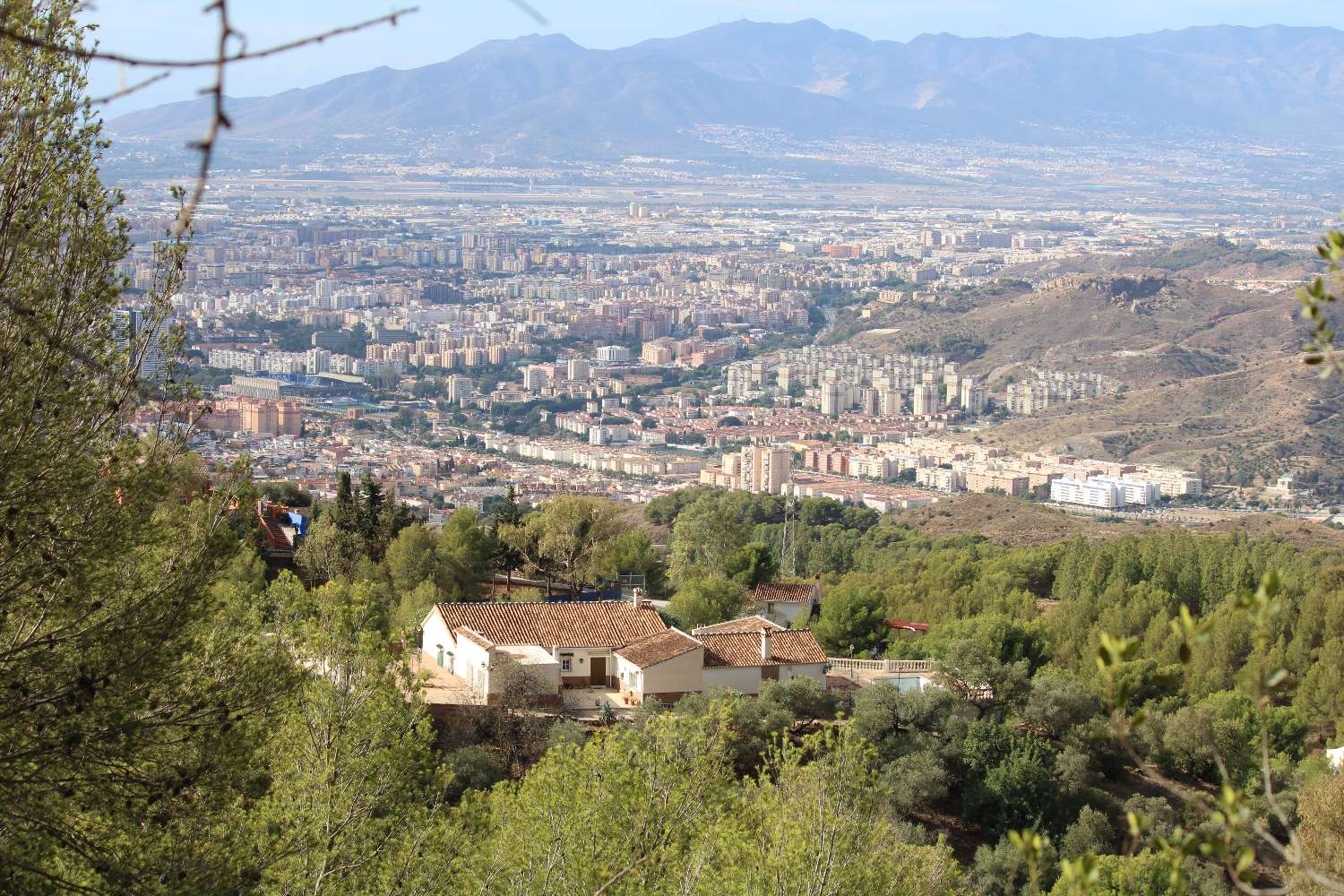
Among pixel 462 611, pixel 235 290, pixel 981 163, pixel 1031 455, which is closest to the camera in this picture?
pixel 462 611

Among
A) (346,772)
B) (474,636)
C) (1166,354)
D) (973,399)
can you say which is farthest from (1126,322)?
(346,772)

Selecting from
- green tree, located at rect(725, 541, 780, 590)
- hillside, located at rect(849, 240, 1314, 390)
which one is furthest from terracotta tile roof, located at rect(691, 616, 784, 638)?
hillside, located at rect(849, 240, 1314, 390)

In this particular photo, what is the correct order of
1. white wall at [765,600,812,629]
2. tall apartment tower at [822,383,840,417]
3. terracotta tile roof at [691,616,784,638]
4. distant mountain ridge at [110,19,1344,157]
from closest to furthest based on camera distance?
terracotta tile roof at [691,616,784,638] → white wall at [765,600,812,629] → tall apartment tower at [822,383,840,417] → distant mountain ridge at [110,19,1344,157]

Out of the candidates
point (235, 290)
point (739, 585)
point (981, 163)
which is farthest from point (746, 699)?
point (981, 163)

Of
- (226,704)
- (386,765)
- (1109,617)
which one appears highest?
(226,704)

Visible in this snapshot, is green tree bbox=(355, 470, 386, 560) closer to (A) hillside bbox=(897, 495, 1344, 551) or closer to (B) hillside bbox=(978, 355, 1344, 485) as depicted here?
(A) hillside bbox=(897, 495, 1344, 551)

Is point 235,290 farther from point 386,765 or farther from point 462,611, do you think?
point 386,765
